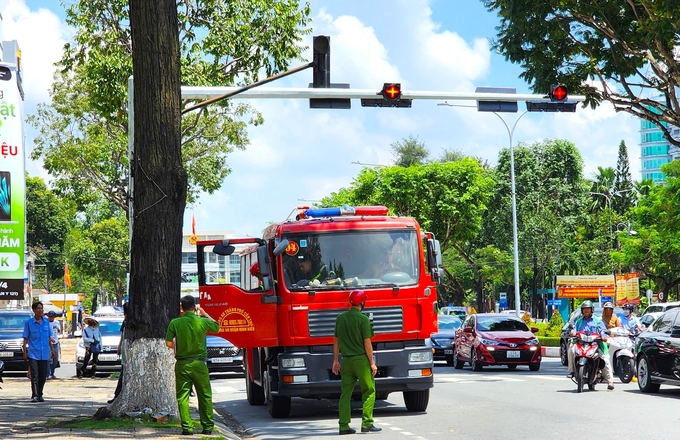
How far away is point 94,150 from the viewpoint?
37.1 m

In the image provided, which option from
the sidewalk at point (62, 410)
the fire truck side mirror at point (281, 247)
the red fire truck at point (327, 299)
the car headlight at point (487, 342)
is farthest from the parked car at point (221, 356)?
the fire truck side mirror at point (281, 247)

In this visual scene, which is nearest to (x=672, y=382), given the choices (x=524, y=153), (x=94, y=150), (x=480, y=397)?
(x=480, y=397)

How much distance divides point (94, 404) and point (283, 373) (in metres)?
4.00

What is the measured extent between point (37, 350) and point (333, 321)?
640 cm

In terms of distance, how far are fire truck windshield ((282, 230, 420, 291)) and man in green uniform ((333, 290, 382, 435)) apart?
9.11 feet

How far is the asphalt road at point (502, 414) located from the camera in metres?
12.9

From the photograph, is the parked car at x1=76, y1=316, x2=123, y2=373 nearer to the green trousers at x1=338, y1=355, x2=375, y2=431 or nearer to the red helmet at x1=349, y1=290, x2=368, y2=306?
the green trousers at x1=338, y1=355, x2=375, y2=431

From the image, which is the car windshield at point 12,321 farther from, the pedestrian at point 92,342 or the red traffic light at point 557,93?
the red traffic light at point 557,93

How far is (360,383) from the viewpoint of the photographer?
13109mm

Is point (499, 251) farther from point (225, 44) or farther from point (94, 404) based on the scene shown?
point (94, 404)

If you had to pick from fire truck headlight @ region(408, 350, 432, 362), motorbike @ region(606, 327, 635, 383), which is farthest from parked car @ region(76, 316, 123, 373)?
fire truck headlight @ region(408, 350, 432, 362)

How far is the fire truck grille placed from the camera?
51.5ft

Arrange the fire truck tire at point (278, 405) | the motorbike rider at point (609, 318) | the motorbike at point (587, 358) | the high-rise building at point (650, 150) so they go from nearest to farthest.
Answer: the fire truck tire at point (278, 405), the motorbike at point (587, 358), the motorbike rider at point (609, 318), the high-rise building at point (650, 150)

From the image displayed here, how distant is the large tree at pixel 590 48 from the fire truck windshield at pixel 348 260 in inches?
372
